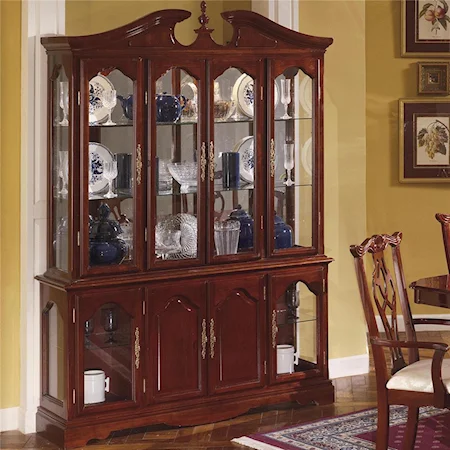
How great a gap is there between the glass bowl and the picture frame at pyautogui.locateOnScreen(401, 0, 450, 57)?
2707mm

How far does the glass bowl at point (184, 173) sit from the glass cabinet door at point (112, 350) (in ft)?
1.86

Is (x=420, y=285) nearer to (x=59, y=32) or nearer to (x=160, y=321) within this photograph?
(x=160, y=321)

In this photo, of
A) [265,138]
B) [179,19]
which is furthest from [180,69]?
[265,138]

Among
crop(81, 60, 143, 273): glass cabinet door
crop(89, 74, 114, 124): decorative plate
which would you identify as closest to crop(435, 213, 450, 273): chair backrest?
crop(81, 60, 143, 273): glass cabinet door

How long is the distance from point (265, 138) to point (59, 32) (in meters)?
1.15

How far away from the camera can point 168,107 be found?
4848 millimetres

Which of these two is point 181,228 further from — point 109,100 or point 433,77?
point 433,77

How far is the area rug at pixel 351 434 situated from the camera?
466cm

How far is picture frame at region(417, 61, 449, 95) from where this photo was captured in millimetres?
7074

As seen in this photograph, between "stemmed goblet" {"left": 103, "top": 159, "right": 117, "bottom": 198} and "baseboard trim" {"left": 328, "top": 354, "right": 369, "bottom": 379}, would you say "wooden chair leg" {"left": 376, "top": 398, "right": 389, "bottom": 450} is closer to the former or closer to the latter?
"stemmed goblet" {"left": 103, "top": 159, "right": 117, "bottom": 198}

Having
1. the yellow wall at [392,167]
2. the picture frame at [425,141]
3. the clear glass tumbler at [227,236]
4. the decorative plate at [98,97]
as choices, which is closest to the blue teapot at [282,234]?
the clear glass tumbler at [227,236]

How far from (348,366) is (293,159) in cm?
143

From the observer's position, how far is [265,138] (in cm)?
514

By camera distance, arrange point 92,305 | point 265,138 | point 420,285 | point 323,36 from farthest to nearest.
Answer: point 323,36 < point 265,138 < point 92,305 < point 420,285
